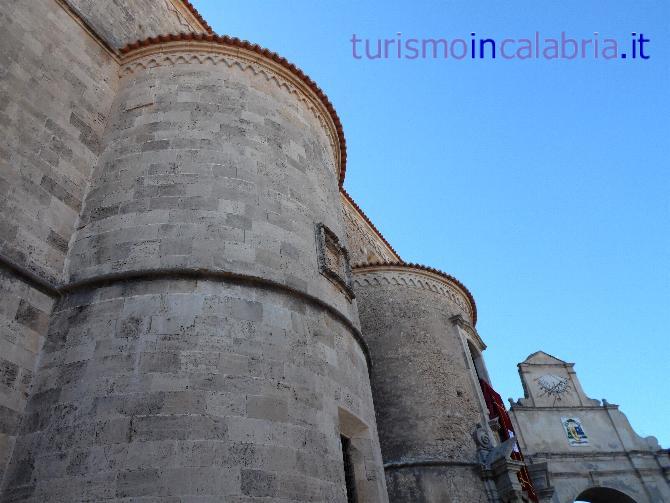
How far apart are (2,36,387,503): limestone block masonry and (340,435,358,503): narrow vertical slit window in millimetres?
55

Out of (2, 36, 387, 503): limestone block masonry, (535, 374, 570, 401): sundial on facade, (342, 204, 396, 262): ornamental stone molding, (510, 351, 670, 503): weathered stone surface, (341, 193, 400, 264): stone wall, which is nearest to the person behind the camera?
(2, 36, 387, 503): limestone block masonry

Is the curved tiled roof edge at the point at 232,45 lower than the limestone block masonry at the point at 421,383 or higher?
higher

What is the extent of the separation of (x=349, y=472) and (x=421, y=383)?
5238 mm

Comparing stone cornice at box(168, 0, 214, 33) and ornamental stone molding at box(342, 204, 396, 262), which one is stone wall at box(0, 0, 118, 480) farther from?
ornamental stone molding at box(342, 204, 396, 262)

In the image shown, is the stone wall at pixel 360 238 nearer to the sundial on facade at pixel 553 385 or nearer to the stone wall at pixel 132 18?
the stone wall at pixel 132 18

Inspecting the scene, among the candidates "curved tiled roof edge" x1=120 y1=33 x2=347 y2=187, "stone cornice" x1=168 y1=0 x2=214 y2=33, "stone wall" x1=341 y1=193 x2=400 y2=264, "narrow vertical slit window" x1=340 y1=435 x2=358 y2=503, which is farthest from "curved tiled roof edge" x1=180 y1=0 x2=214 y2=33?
"narrow vertical slit window" x1=340 y1=435 x2=358 y2=503

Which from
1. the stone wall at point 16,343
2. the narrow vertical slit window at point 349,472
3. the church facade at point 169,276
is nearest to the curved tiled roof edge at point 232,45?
the church facade at point 169,276

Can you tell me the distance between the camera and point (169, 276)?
4.47 m

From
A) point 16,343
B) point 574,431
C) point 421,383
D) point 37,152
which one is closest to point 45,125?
point 37,152

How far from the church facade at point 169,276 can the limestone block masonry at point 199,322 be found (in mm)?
17

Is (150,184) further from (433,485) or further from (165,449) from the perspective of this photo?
(433,485)

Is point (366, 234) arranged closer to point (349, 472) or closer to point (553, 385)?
point (349, 472)

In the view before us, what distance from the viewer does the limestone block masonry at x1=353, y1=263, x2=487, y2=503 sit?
8.73 metres

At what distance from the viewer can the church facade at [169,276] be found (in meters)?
3.61
